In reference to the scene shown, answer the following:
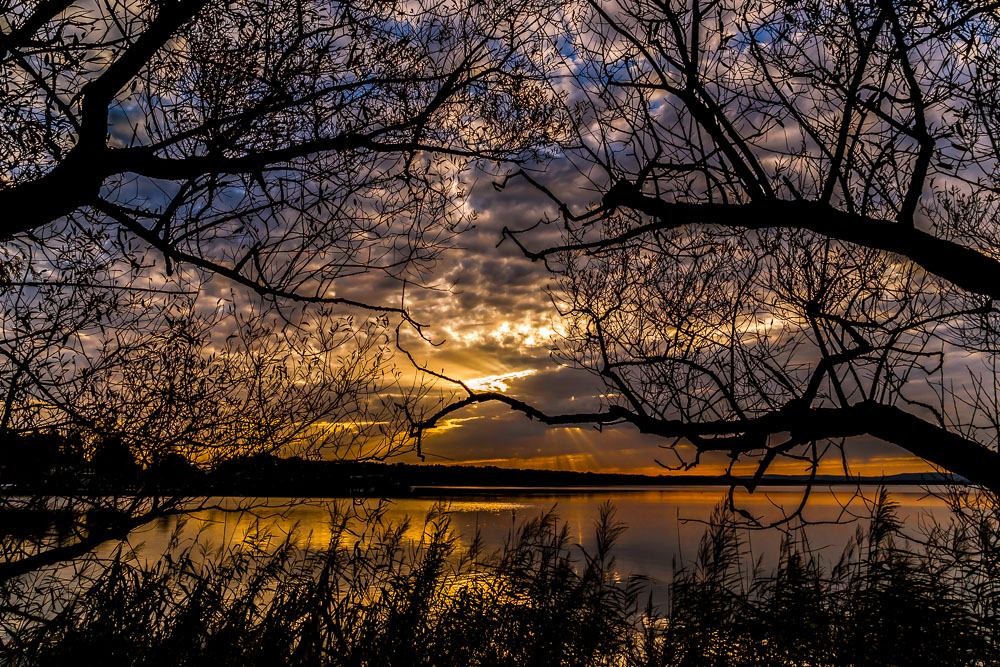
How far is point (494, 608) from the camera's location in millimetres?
6152

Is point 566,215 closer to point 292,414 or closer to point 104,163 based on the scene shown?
point 104,163

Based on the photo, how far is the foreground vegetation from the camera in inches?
196

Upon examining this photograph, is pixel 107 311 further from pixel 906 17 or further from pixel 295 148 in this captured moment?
pixel 906 17

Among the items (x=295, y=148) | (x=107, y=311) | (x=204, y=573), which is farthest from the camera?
(x=204, y=573)

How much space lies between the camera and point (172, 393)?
538 cm

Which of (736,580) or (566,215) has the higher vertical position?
(566,215)

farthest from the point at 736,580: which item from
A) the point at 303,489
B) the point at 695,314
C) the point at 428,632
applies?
the point at 303,489

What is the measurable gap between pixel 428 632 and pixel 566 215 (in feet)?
14.0

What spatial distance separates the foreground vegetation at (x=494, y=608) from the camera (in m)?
4.99

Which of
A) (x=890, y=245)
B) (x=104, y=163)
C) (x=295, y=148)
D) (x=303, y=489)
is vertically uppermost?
(x=295, y=148)

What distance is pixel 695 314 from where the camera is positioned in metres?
Result: 4.61

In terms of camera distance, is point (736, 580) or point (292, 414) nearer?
point (292, 414)

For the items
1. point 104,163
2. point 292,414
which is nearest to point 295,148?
point 104,163

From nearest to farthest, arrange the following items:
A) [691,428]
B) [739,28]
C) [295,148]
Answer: [691,428] < [739,28] < [295,148]
